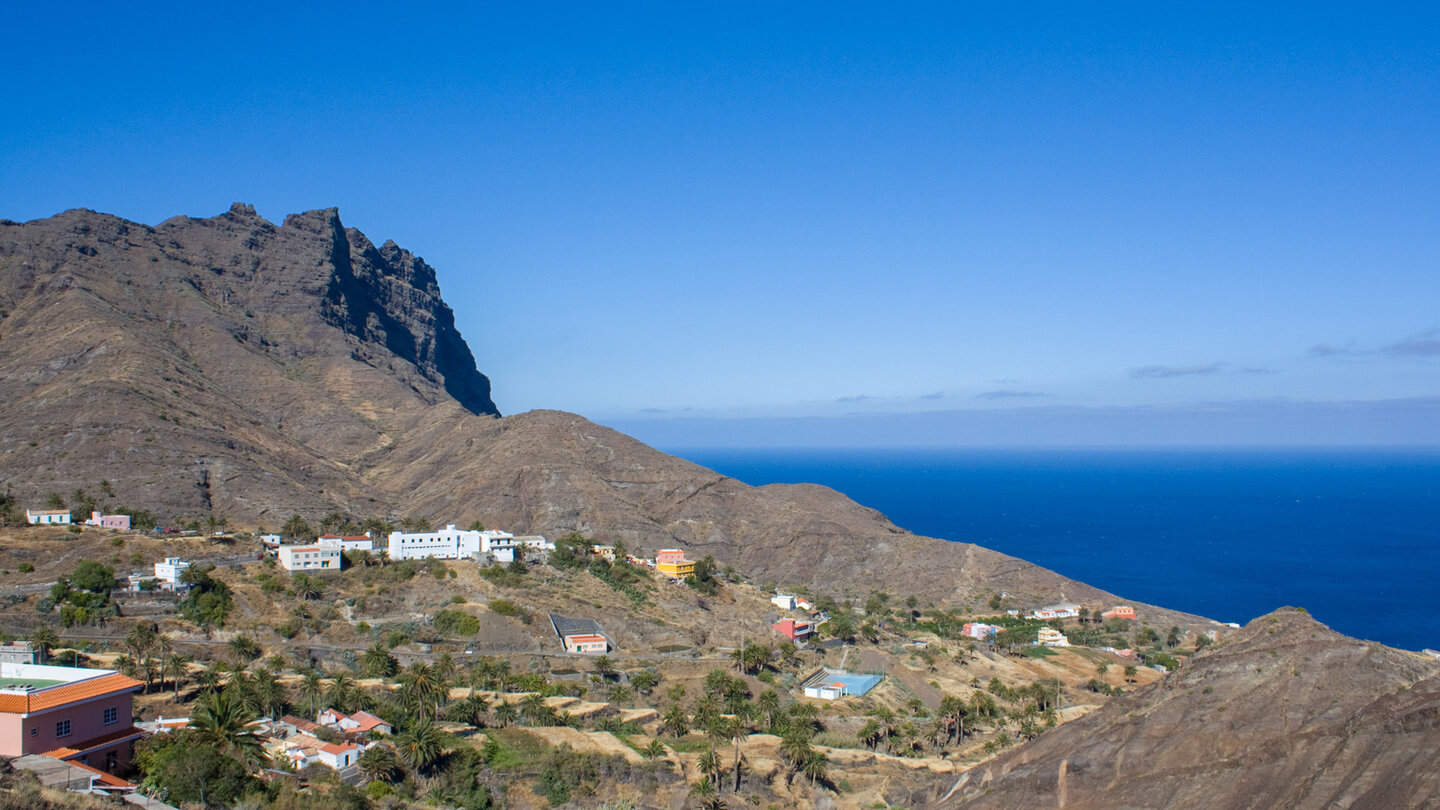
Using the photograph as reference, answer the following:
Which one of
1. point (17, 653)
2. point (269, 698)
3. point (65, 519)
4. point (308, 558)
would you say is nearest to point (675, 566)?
point (308, 558)

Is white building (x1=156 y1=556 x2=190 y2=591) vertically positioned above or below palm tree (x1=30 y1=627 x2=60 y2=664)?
above

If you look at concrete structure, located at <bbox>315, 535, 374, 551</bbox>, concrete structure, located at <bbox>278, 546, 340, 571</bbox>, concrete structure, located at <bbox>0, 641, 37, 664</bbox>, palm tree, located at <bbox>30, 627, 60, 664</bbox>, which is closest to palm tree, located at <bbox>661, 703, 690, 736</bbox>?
concrete structure, located at <bbox>0, 641, 37, 664</bbox>

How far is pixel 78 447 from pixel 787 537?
73.3m

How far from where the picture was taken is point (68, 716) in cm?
2900

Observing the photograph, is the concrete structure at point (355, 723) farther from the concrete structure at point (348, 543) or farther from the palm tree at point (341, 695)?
the concrete structure at point (348, 543)

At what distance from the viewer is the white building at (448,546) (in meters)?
76.2

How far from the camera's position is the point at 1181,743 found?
30906 mm

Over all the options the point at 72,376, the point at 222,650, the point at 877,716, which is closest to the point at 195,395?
the point at 72,376

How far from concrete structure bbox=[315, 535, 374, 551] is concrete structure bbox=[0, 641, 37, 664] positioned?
25.9 metres

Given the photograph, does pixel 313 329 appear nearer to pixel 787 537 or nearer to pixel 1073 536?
pixel 787 537

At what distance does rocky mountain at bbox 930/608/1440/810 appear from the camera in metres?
25.2

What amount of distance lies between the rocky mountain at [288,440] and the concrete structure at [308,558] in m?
25.6

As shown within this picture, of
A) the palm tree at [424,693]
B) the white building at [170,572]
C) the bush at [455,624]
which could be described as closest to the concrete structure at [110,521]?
the white building at [170,572]

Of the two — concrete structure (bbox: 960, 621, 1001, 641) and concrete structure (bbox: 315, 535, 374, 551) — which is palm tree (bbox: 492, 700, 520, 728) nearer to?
concrete structure (bbox: 315, 535, 374, 551)
